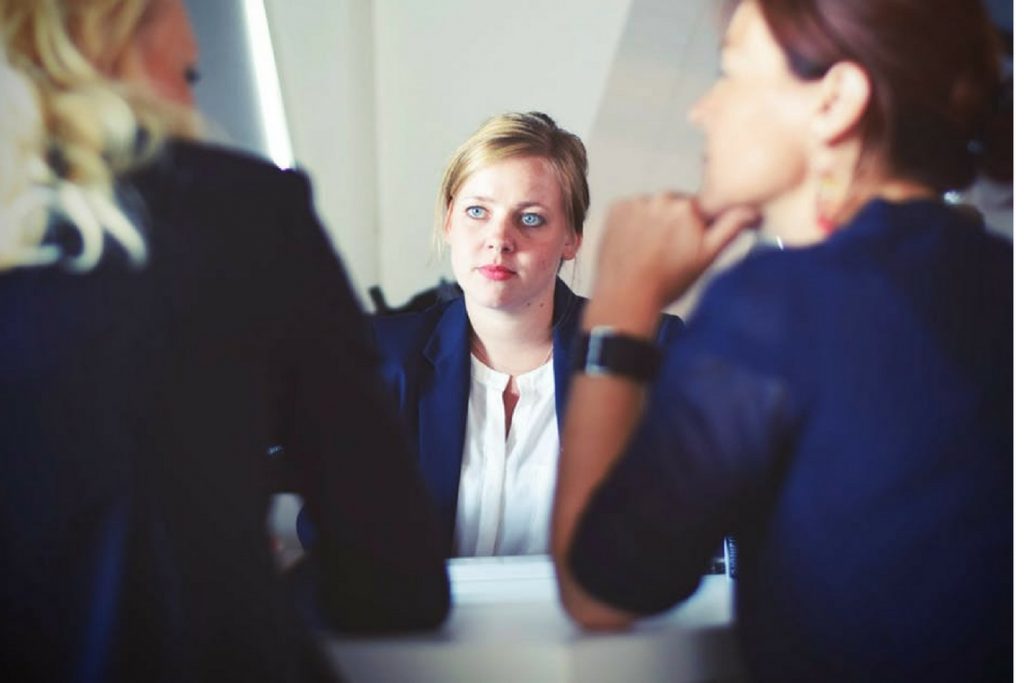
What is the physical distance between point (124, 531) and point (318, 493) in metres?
0.17

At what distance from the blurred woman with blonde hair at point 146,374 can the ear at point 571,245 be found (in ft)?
0.84

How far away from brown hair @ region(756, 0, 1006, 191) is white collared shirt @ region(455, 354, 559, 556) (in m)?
0.41

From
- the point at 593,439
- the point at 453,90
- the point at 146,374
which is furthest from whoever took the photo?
the point at 453,90

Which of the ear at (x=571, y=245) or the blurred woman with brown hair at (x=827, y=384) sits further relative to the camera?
the ear at (x=571, y=245)

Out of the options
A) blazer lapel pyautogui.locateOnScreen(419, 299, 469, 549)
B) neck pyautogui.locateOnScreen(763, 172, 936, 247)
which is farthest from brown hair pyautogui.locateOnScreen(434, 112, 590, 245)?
neck pyautogui.locateOnScreen(763, 172, 936, 247)

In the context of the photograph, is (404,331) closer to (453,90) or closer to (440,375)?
(440,375)

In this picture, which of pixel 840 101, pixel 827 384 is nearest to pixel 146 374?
pixel 827 384

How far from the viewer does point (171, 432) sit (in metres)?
0.74

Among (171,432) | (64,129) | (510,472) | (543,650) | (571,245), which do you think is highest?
(64,129)

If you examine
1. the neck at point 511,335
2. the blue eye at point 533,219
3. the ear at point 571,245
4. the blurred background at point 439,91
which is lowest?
the neck at point 511,335

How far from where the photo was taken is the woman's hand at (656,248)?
86cm

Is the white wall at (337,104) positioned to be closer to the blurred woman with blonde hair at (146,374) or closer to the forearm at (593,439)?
the blurred woman with blonde hair at (146,374)

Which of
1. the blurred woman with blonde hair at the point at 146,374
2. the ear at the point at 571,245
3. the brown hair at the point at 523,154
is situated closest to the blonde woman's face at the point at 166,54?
the blurred woman with blonde hair at the point at 146,374

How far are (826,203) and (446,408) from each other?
1.48 ft
